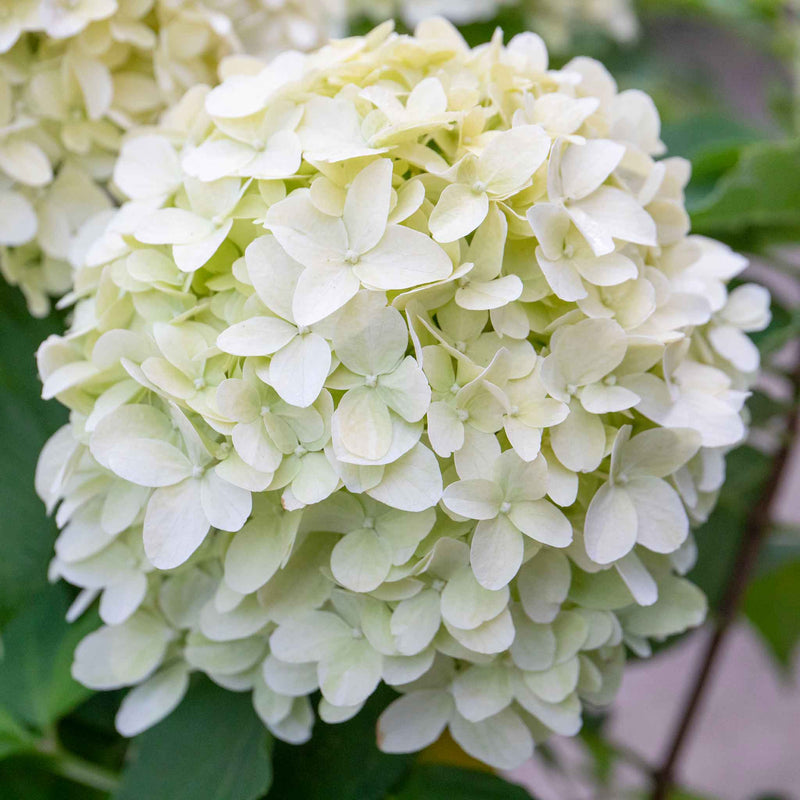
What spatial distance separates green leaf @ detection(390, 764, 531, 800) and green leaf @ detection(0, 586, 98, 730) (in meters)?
0.14

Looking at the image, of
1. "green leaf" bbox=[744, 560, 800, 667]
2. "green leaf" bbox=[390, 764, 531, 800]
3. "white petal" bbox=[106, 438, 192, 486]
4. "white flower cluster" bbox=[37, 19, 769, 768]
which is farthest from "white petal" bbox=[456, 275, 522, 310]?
"green leaf" bbox=[744, 560, 800, 667]

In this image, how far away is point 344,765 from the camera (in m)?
0.39

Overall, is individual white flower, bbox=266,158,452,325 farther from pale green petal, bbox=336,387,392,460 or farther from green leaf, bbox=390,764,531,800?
green leaf, bbox=390,764,531,800

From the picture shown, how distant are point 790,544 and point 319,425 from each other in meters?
0.43

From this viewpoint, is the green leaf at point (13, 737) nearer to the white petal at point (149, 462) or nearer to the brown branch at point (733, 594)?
the white petal at point (149, 462)

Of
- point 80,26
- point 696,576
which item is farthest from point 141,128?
point 696,576

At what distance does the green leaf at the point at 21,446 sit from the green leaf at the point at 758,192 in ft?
1.02

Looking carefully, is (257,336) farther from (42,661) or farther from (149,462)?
(42,661)

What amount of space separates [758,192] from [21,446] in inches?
14.1

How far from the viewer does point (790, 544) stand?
0.61 m

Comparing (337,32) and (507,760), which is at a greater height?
(337,32)

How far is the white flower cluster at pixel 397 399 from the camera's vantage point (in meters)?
0.29

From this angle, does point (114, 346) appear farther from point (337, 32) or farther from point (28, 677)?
point (337, 32)

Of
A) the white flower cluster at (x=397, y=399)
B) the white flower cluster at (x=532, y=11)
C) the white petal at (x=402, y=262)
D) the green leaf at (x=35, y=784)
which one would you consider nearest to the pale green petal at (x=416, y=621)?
the white flower cluster at (x=397, y=399)
